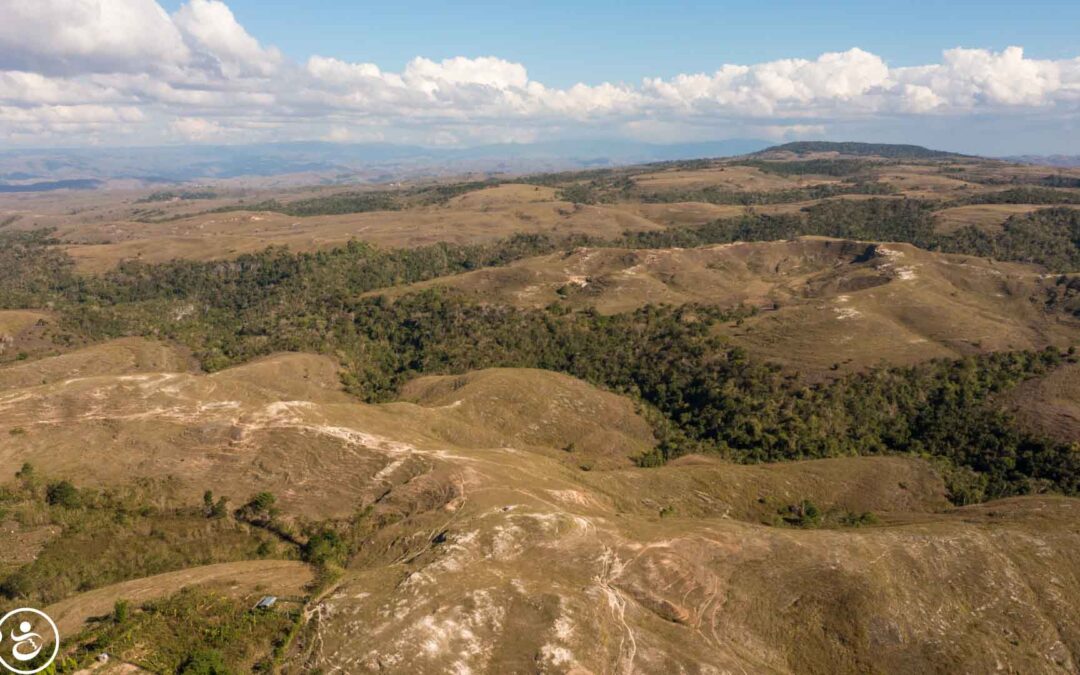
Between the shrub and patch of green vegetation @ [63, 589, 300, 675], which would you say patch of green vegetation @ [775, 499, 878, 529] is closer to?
patch of green vegetation @ [63, 589, 300, 675]

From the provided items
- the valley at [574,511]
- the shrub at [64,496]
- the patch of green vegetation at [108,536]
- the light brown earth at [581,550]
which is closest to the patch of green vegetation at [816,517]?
the valley at [574,511]

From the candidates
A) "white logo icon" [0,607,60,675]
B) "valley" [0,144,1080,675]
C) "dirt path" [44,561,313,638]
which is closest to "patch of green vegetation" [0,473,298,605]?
"valley" [0,144,1080,675]

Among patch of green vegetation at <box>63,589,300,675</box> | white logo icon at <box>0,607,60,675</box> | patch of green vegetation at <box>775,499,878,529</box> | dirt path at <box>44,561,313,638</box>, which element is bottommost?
patch of green vegetation at <box>775,499,878,529</box>

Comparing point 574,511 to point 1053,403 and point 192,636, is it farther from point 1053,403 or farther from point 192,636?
point 1053,403

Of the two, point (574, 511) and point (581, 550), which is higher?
point (581, 550)

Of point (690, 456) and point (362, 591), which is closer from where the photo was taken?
point (362, 591)

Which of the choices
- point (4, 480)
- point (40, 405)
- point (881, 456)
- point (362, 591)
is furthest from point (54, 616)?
point (881, 456)

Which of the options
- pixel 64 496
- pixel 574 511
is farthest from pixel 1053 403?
pixel 64 496

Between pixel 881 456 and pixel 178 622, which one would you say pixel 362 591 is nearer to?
pixel 178 622
